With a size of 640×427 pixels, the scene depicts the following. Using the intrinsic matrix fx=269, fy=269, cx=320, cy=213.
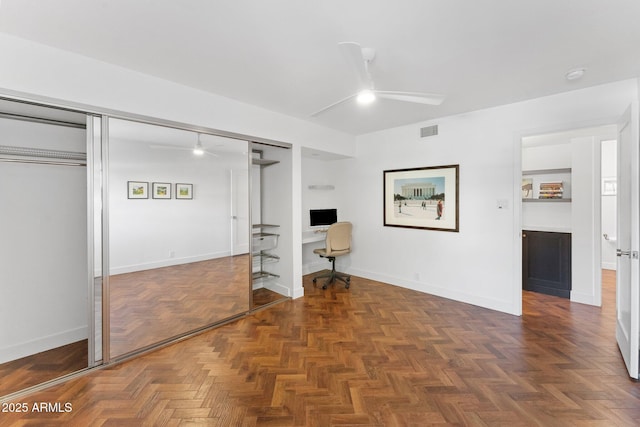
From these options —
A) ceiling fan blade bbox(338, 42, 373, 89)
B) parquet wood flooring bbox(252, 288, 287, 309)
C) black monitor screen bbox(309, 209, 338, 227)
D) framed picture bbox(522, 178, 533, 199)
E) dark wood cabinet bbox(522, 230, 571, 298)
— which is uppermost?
ceiling fan blade bbox(338, 42, 373, 89)

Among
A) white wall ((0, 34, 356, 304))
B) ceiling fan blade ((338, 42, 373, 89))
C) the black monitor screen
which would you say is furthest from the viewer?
the black monitor screen

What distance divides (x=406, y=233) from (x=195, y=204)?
320 centimetres

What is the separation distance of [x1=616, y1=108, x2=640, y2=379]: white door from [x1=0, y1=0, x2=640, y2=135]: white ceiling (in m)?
0.75

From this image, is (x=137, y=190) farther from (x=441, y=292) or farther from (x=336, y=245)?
(x=441, y=292)

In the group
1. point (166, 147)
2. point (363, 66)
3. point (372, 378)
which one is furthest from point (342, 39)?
point (372, 378)

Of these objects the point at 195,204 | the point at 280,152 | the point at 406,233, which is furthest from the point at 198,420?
the point at 406,233

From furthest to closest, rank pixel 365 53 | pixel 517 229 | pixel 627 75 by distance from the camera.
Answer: pixel 517 229 < pixel 627 75 < pixel 365 53

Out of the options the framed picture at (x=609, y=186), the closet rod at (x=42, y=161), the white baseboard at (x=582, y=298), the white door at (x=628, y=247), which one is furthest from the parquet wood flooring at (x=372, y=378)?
the framed picture at (x=609, y=186)

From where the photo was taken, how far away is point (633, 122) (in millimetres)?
2135

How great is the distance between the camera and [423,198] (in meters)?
4.23

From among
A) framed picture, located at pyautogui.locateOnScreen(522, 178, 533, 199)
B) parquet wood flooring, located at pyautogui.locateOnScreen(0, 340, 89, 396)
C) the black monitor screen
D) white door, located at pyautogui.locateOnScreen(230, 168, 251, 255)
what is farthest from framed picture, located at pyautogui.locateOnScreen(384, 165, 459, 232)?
parquet wood flooring, located at pyautogui.locateOnScreen(0, 340, 89, 396)

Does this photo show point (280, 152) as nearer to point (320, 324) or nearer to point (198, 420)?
point (320, 324)

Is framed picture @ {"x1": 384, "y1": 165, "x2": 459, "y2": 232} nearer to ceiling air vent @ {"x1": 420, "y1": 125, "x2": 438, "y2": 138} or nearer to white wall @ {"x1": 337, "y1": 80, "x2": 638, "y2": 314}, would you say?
white wall @ {"x1": 337, "y1": 80, "x2": 638, "y2": 314}

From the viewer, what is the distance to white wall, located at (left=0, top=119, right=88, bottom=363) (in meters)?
2.43
